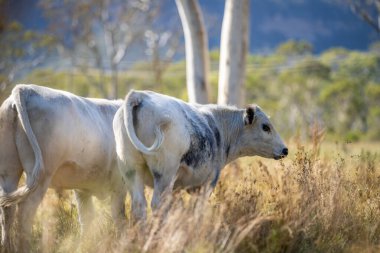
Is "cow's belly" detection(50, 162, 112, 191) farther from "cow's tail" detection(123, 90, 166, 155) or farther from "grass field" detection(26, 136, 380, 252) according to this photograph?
"cow's tail" detection(123, 90, 166, 155)

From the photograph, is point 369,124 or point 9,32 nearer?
point 9,32

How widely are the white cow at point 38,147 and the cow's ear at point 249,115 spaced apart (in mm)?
1689

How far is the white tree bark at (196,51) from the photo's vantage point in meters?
10.9

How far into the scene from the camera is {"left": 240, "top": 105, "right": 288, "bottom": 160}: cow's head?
7.21 m

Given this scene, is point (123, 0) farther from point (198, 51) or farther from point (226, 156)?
point (226, 156)

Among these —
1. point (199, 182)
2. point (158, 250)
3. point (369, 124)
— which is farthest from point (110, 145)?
point (369, 124)

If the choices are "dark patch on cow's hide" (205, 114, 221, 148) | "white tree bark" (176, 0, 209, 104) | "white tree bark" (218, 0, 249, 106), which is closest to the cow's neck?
"dark patch on cow's hide" (205, 114, 221, 148)

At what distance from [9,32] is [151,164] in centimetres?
3266

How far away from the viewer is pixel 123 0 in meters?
39.0

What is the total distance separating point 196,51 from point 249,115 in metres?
Answer: 4.20

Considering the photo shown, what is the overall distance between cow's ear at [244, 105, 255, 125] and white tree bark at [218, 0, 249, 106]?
3.36 meters

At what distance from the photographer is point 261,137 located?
7242 millimetres

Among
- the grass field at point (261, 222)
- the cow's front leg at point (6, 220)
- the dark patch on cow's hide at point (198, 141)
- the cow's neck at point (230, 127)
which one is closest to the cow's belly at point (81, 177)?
the grass field at point (261, 222)

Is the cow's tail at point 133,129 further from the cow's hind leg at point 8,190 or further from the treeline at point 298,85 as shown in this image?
the treeline at point 298,85
